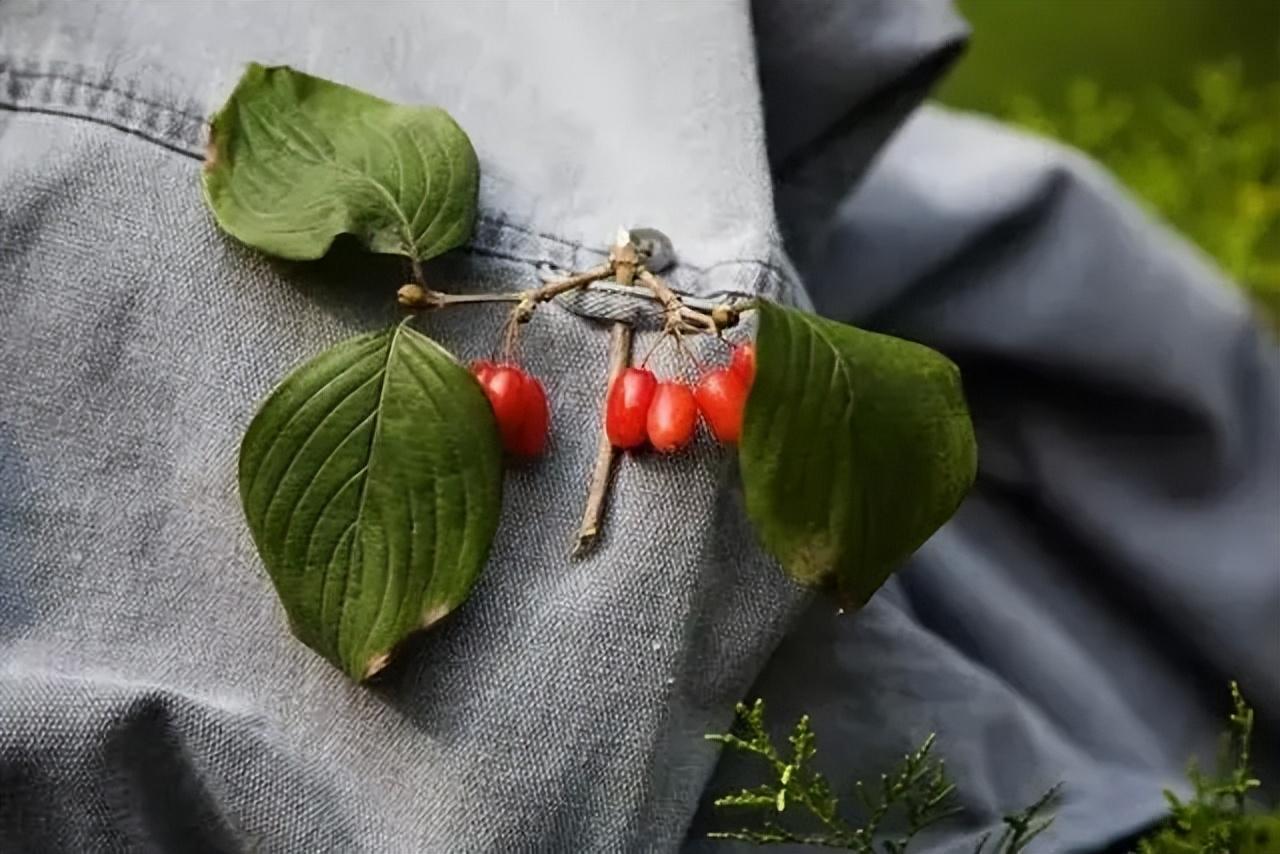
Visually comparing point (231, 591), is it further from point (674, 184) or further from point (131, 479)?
point (674, 184)

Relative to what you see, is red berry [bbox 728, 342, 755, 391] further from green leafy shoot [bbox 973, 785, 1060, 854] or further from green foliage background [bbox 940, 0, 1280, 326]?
green foliage background [bbox 940, 0, 1280, 326]

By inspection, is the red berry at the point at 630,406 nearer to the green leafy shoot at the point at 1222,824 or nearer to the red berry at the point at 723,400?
the red berry at the point at 723,400

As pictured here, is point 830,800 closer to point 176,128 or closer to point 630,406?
point 630,406

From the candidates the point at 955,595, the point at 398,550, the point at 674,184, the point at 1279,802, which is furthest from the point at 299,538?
the point at 1279,802

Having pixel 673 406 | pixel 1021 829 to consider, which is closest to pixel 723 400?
pixel 673 406

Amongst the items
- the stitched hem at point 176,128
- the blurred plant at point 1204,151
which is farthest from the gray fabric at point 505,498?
the blurred plant at point 1204,151

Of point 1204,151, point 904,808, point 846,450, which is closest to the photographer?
point 846,450

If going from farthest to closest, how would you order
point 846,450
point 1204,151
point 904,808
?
point 1204,151 → point 904,808 → point 846,450

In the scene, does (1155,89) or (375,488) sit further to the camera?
(1155,89)
